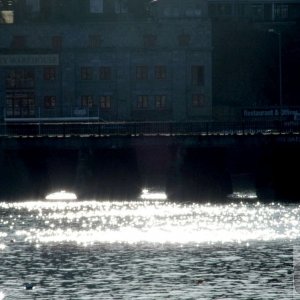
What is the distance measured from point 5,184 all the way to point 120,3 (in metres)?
61.8

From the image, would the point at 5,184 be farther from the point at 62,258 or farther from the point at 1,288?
the point at 1,288

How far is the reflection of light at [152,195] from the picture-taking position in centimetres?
11834

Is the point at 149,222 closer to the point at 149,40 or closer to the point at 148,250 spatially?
the point at 148,250

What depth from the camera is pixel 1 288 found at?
224ft

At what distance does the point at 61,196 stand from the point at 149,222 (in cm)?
2580

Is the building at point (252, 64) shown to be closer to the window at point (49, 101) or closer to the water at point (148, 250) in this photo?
the window at point (49, 101)

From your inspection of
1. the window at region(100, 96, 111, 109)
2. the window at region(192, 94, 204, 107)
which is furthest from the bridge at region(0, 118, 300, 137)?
the window at region(192, 94, 204, 107)

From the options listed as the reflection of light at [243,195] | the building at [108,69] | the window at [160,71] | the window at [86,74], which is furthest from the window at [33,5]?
the reflection of light at [243,195]

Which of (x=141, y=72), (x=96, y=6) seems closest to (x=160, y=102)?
(x=141, y=72)

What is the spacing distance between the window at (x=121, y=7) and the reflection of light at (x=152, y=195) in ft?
167

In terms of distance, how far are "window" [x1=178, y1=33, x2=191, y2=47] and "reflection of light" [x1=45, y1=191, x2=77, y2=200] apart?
44.4 m

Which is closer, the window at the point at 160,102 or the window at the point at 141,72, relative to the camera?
the window at the point at 160,102

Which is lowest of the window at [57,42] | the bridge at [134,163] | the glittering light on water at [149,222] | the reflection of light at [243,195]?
the reflection of light at [243,195]

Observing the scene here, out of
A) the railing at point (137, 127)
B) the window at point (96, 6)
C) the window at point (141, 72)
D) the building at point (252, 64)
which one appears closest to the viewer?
the railing at point (137, 127)
